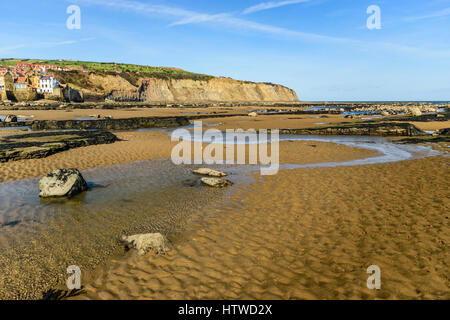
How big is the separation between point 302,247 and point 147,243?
3.65 m

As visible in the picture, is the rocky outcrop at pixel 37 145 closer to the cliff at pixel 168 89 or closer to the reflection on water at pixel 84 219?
the reflection on water at pixel 84 219

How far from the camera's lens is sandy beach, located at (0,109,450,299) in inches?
178

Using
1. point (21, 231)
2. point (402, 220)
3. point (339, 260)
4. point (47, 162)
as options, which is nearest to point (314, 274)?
point (339, 260)

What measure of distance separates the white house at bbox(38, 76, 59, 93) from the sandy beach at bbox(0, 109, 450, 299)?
95.7m

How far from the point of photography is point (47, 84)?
288ft

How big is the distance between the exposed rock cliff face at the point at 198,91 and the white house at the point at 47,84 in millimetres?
18082

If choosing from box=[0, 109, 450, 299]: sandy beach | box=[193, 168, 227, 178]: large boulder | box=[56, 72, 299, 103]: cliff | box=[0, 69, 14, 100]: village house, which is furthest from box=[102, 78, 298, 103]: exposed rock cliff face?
box=[0, 109, 450, 299]: sandy beach

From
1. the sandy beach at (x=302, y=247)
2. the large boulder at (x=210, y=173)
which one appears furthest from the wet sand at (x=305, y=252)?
the large boulder at (x=210, y=173)

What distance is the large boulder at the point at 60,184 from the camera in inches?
348

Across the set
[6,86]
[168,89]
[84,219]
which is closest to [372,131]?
[84,219]

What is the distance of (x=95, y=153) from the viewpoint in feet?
51.6
